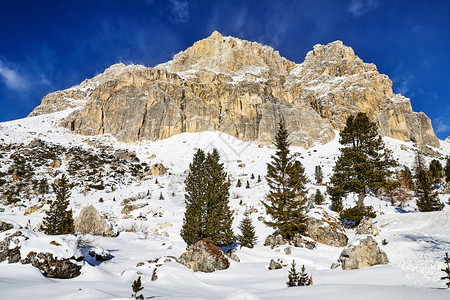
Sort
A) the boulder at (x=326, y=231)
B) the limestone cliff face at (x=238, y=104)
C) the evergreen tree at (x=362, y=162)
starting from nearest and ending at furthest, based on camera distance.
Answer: the boulder at (x=326, y=231) < the evergreen tree at (x=362, y=162) < the limestone cliff face at (x=238, y=104)

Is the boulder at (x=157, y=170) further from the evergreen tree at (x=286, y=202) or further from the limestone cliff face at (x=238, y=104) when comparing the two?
the evergreen tree at (x=286, y=202)

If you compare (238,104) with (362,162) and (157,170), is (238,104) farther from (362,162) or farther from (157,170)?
(362,162)

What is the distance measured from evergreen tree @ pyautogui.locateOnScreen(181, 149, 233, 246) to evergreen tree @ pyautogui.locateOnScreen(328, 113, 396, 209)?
32.2 ft

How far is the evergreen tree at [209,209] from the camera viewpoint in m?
16.4

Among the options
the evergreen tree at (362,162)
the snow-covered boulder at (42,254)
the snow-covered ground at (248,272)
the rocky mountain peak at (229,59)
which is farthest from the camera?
the rocky mountain peak at (229,59)

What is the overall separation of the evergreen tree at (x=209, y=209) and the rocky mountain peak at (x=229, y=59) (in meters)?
114

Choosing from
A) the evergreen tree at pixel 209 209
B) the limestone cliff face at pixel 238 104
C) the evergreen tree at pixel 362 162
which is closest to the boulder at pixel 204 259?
the evergreen tree at pixel 209 209

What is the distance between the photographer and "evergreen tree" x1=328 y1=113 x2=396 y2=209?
18203 mm

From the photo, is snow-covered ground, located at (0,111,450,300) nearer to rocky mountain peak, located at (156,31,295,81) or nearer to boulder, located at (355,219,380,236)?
boulder, located at (355,219,380,236)

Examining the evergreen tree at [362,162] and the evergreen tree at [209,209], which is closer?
the evergreen tree at [209,209]

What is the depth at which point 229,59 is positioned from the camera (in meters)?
137

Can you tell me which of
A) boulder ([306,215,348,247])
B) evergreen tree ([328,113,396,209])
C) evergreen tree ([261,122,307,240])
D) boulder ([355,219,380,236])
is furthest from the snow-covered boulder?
evergreen tree ([328,113,396,209])

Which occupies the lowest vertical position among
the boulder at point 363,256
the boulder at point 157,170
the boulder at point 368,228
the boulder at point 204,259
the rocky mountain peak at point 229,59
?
the boulder at point 204,259

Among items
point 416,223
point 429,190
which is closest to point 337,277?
point 416,223
